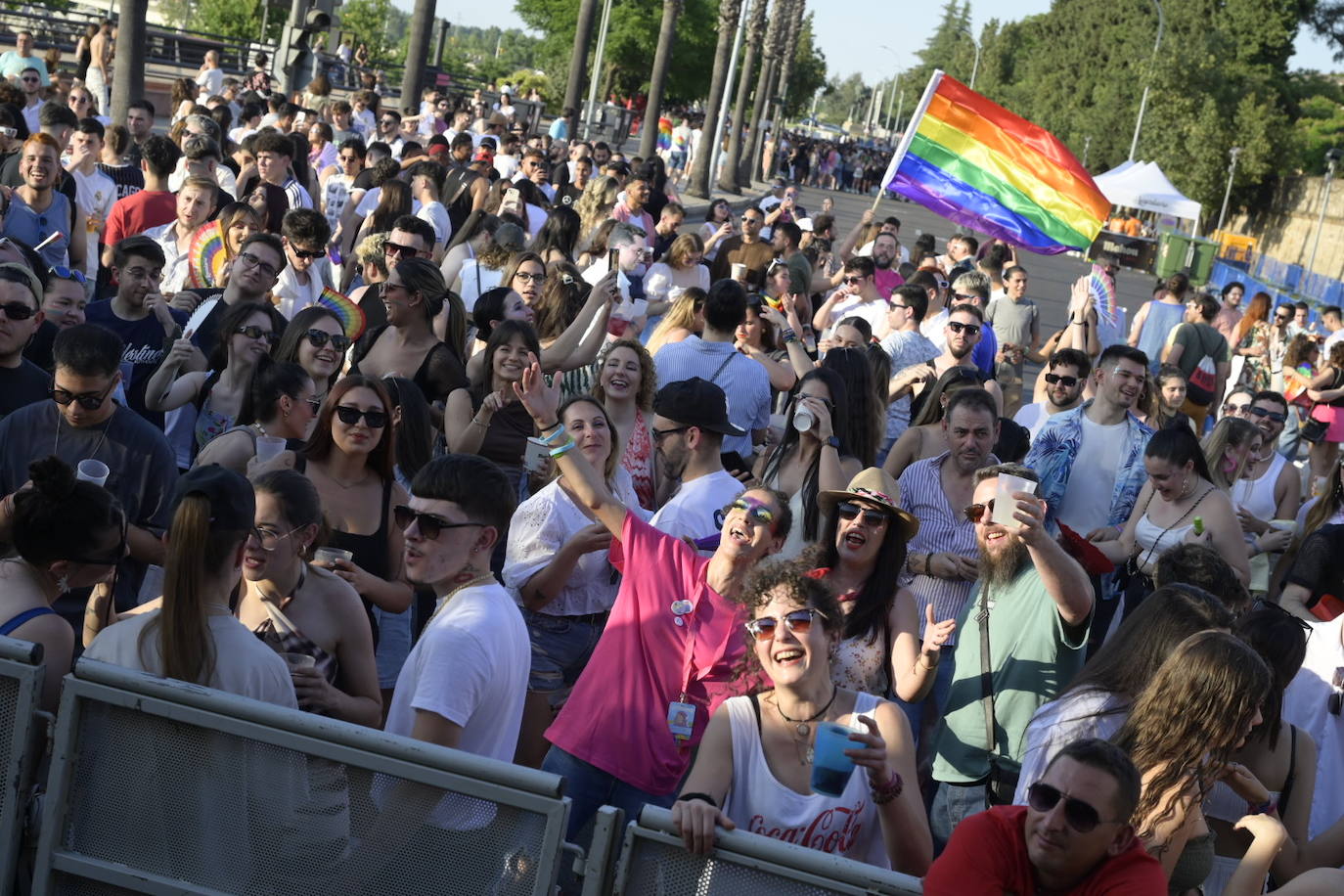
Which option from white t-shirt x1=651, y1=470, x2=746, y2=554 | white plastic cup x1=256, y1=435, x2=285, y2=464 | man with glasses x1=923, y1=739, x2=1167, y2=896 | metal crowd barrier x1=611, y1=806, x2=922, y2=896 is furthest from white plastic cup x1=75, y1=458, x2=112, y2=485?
man with glasses x1=923, y1=739, x2=1167, y2=896

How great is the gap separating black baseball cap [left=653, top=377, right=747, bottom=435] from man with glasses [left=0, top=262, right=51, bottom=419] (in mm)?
2462

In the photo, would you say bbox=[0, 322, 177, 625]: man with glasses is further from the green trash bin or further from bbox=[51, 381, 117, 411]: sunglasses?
the green trash bin

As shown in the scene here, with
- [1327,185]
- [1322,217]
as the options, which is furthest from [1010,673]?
[1322,217]

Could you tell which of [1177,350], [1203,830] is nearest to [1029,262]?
[1177,350]

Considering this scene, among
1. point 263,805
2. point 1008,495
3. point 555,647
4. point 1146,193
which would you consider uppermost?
point 1146,193

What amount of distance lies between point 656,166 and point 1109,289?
8.90 metres

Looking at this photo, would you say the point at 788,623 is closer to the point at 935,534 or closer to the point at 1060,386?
the point at 935,534

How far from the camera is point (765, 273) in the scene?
11.7 metres

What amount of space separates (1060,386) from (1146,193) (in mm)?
35085

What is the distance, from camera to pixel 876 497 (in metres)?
5.14

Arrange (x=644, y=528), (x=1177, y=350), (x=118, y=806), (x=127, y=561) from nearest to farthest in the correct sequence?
1. (x=118, y=806)
2. (x=644, y=528)
3. (x=127, y=561)
4. (x=1177, y=350)

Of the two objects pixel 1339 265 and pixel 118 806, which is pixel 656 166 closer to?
pixel 118 806

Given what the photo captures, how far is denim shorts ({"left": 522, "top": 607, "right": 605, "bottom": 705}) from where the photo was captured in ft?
18.2

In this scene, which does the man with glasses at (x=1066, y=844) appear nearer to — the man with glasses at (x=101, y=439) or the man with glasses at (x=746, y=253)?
the man with glasses at (x=101, y=439)
